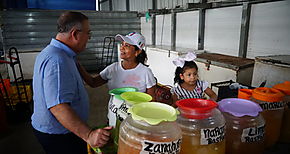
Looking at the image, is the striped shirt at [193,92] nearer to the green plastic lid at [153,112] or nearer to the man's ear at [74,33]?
the man's ear at [74,33]

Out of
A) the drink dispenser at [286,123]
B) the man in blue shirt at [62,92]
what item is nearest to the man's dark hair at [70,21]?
the man in blue shirt at [62,92]

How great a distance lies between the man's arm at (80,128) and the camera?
34.2 inches

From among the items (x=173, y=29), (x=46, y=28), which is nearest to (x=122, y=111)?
(x=173, y=29)

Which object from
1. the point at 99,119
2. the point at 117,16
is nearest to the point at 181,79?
the point at 99,119

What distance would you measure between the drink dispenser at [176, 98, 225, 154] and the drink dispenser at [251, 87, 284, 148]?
293 millimetres

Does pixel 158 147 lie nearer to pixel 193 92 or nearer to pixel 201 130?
pixel 201 130

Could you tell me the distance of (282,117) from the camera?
0.94 metres

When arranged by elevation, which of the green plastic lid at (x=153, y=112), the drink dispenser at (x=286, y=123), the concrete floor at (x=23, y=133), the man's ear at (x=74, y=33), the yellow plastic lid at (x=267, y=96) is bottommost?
the concrete floor at (x=23, y=133)

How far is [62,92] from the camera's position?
1047 mm

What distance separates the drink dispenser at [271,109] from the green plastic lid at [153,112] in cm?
45

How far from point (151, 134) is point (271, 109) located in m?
0.61

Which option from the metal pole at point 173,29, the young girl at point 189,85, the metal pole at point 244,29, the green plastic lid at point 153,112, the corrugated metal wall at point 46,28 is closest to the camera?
the green plastic lid at point 153,112

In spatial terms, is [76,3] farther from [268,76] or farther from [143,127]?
[143,127]

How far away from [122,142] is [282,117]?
0.79m
